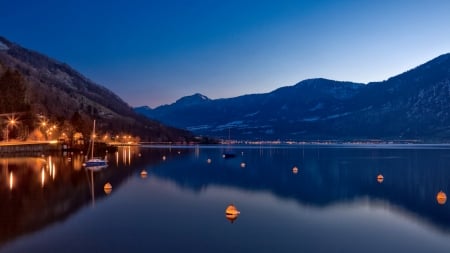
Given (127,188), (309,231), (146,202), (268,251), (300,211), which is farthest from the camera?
(127,188)

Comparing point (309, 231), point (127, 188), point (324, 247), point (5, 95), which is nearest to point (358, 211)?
point (309, 231)

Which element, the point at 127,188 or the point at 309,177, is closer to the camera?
the point at 127,188

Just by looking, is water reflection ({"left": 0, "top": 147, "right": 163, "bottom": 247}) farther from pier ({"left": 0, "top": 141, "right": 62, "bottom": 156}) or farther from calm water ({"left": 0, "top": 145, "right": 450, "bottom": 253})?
pier ({"left": 0, "top": 141, "right": 62, "bottom": 156})

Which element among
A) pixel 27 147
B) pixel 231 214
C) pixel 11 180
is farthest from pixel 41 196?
pixel 27 147

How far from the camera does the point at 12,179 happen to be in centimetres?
5216

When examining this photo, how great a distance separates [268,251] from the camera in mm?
23250

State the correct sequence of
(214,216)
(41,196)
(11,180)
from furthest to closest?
(11,180) < (41,196) < (214,216)

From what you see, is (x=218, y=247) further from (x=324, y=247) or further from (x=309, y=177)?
(x=309, y=177)

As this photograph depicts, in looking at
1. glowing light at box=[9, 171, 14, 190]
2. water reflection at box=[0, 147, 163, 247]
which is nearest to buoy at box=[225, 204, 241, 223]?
water reflection at box=[0, 147, 163, 247]

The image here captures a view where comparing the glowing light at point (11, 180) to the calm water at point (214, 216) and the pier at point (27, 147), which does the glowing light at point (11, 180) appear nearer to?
the calm water at point (214, 216)

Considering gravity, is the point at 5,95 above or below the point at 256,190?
above

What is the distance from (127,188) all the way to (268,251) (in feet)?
103

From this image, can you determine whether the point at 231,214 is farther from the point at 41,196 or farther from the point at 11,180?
the point at 11,180

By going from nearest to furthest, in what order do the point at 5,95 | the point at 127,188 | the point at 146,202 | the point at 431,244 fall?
the point at 431,244
the point at 146,202
the point at 127,188
the point at 5,95
